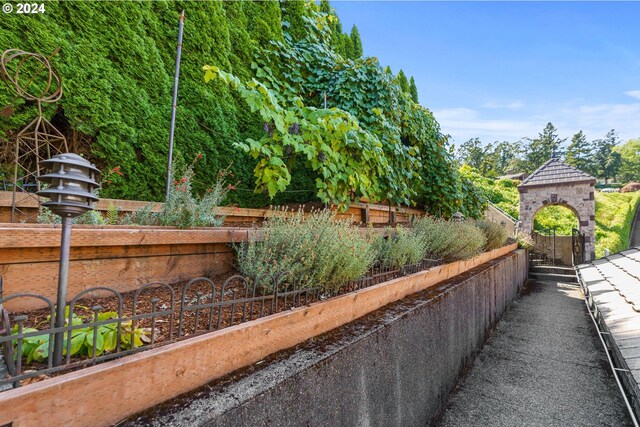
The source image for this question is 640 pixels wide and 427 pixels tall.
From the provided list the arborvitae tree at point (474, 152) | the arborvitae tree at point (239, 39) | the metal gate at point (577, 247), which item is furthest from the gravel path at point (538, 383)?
the arborvitae tree at point (474, 152)

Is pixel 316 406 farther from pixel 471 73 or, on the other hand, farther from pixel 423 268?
pixel 471 73

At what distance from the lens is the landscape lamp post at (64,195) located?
0.89 meters

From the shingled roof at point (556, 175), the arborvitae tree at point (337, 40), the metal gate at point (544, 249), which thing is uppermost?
the arborvitae tree at point (337, 40)

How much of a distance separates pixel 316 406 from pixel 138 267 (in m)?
1.25

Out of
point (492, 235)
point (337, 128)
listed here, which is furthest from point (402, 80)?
point (337, 128)

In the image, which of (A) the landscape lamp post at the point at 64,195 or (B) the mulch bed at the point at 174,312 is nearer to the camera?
(A) the landscape lamp post at the point at 64,195

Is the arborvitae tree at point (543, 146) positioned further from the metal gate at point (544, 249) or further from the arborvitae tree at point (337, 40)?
the arborvitae tree at point (337, 40)

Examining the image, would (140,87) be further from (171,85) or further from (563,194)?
(563,194)

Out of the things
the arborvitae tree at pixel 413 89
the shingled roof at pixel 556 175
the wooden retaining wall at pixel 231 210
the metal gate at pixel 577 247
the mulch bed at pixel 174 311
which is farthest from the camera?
the shingled roof at pixel 556 175

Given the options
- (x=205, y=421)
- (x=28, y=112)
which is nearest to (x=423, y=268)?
(x=205, y=421)

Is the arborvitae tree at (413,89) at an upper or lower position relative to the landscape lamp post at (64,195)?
upper

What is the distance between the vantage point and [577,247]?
39.1ft

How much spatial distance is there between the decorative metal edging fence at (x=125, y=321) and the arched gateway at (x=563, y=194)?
1440cm

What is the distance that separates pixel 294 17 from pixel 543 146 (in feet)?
165
